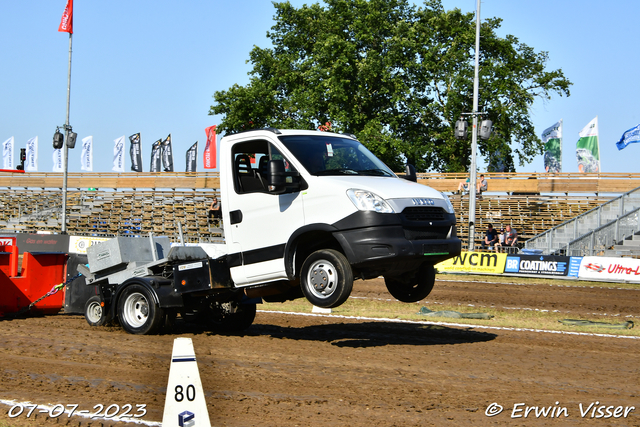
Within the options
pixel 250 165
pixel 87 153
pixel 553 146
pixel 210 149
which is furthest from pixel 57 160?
pixel 250 165

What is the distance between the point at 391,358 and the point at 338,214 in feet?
6.73

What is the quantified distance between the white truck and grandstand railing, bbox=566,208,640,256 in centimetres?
1776

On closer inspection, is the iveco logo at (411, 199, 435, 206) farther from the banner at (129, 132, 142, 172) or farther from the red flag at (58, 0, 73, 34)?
the banner at (129, 132, 142, 172)

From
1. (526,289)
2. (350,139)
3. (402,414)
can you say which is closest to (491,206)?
(526,289)

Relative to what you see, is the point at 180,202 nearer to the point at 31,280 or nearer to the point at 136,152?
the point at 136,152

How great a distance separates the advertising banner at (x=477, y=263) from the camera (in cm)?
2441

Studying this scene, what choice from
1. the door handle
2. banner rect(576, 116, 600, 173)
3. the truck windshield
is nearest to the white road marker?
the truck windshield

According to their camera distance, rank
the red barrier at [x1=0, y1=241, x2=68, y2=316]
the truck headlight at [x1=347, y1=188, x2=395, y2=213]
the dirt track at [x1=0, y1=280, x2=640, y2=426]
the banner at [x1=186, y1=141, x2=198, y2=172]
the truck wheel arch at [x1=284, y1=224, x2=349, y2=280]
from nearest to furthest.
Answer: the dirt track at [x1=0, y1=280, x2=640, y2=426] < the truck headlight at [x1=347, y1=188, x2=395, y2=213] < the truck wheel arch at [x1=284, y1=224, x2=349, y2=280] < the red barrier at [x1=0, y1=241, x2=68, y2=316] < the banner at [x1=186, y1=141, x2=198, y2=172]

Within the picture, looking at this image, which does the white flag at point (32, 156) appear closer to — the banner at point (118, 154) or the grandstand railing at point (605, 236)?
the banner at point (118, 154)

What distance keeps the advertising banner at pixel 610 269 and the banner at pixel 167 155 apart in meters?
36.9

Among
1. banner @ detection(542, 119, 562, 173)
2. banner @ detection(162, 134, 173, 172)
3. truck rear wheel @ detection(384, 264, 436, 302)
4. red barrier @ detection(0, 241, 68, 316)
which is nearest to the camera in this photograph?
truck rear wheel @ detection(384, 264, 436, 302)

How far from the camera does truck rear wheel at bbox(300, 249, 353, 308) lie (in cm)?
777

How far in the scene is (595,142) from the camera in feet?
133

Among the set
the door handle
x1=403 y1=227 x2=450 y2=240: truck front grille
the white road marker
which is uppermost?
the door handle
